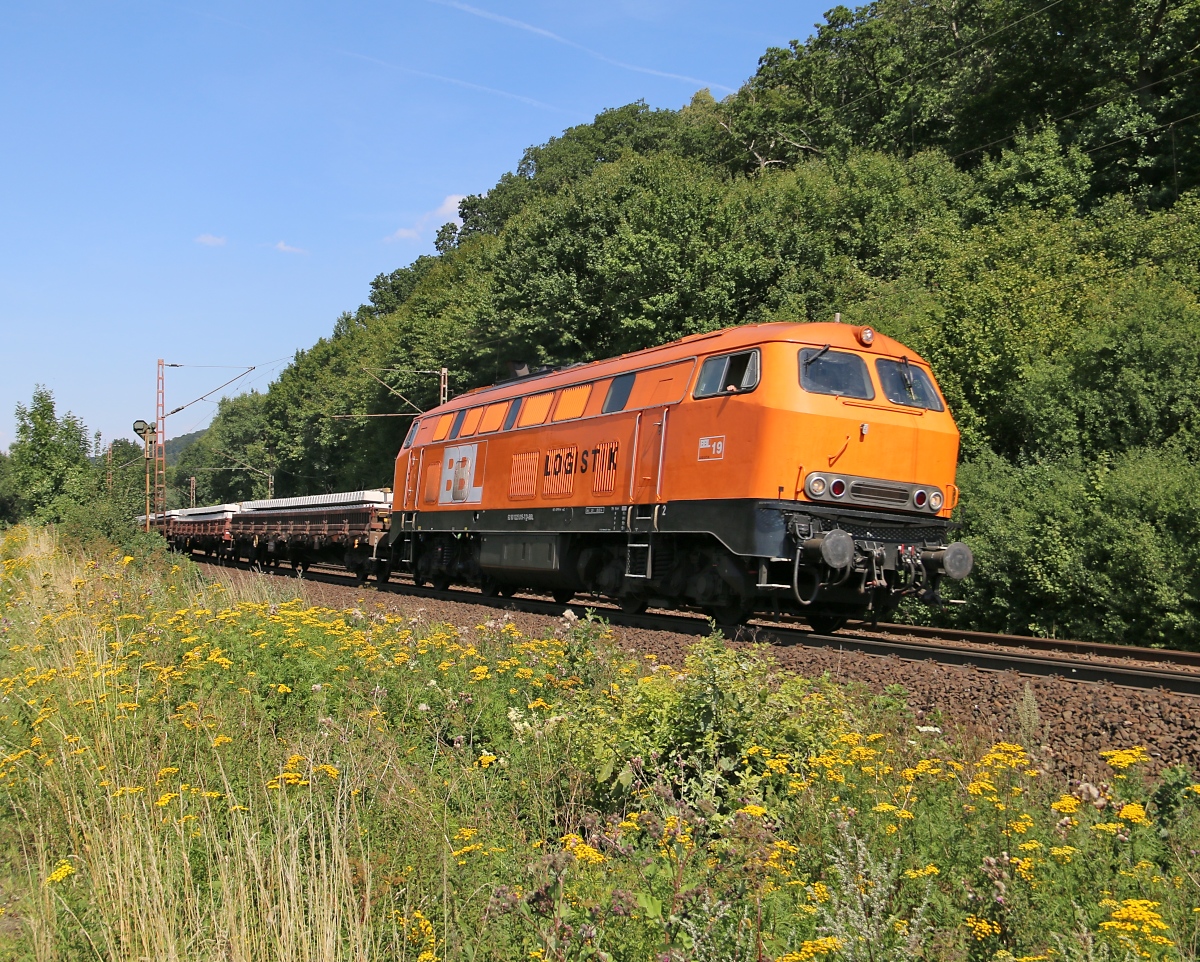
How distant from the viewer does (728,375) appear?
13000 millimetres

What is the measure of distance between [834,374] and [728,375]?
50.9 inches

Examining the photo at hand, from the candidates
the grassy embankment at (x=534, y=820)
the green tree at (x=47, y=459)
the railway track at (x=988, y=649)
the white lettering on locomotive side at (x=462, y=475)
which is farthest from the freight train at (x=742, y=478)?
the green tree at (x=47, y=459)

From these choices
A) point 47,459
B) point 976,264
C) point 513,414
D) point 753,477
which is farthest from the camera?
point 47,459

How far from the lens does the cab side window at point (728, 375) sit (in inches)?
497

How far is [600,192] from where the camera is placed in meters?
40.4

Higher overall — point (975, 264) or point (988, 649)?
point (975, 264)

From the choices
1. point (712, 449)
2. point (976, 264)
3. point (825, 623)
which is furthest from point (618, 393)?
point (976, 264)

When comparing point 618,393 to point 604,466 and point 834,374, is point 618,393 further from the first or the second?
point 834,374

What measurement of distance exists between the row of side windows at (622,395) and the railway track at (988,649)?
302 cm

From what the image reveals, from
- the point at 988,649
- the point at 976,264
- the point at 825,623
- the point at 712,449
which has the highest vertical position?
the point at 976,264

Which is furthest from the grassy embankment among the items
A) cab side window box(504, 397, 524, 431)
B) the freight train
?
cab side window box(504, 397, 524, 431)

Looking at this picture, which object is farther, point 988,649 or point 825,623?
point 825,623

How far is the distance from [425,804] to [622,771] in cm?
128

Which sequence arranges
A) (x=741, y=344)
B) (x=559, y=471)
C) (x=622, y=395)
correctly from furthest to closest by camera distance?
(x=559, y=471)
(x=622, y=395)
(x=741, y=344)
